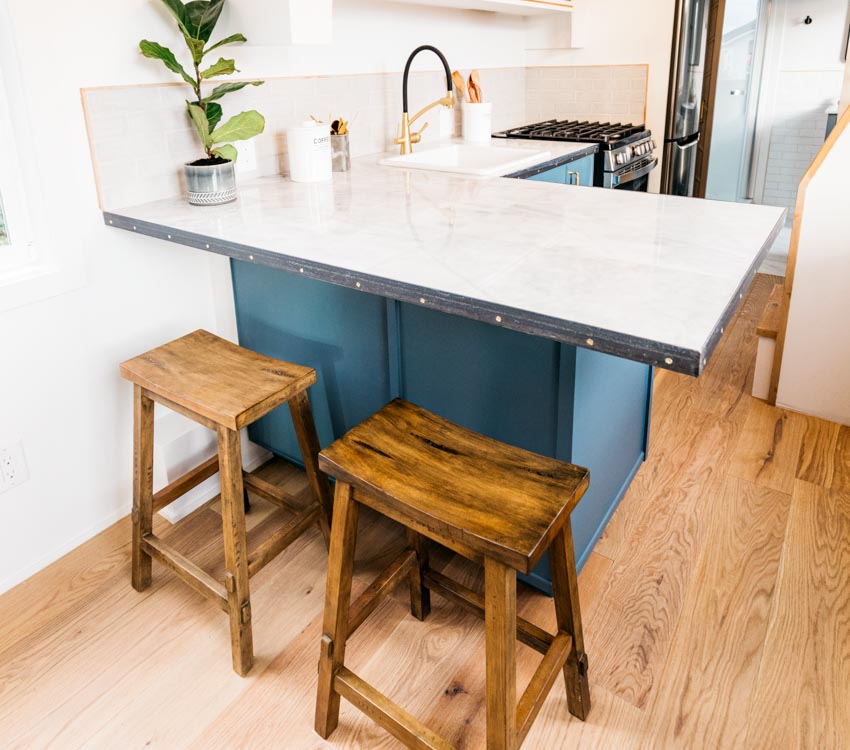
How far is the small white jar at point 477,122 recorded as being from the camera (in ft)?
9.94

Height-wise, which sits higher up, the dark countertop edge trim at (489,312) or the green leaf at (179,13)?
the green leaf at (179,13)

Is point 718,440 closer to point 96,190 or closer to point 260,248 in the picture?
point 260,248

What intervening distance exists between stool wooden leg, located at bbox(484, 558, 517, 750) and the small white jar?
2.39 m

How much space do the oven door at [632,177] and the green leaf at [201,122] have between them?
1.92 meters

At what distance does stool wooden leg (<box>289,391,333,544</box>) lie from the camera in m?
1.69

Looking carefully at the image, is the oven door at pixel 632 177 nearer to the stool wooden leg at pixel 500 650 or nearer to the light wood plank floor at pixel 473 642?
the light wood plank floor at pixel 473 642

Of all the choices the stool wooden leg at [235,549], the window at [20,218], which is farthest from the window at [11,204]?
the stool wooden leg at [235,549]

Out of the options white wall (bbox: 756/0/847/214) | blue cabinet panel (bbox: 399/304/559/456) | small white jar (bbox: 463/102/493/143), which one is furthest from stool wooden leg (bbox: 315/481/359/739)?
white wall (bbox: 756/0/847/214)

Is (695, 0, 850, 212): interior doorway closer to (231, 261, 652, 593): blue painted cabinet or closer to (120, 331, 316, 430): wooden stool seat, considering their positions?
(231, 261, 652, 593): blue painted cabinet

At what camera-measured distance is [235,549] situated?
5.00ft

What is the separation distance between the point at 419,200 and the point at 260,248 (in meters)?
0.57

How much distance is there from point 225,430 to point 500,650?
750 mm

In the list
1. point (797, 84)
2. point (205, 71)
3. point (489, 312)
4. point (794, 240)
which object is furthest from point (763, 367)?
point (797, 84)

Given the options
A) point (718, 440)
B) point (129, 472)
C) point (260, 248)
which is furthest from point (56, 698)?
point (718, 440)
